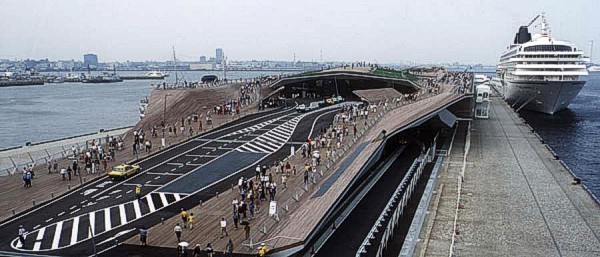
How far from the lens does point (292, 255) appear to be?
22.0 metres

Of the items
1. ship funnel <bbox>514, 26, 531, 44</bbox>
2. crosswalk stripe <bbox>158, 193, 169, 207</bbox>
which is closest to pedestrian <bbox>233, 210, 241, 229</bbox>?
crosswalk stripe <bbox>158, 193, 169, 207</bbox>

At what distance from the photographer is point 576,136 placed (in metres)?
71.8

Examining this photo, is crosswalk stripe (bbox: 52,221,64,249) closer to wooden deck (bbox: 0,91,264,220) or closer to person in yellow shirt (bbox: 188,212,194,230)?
wooden deck (bbox: 0,91,264,220)

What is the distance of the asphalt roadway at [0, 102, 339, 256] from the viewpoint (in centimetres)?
2400

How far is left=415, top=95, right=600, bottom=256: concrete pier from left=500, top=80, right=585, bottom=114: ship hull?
37159mm

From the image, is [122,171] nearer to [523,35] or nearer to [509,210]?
[509,210]

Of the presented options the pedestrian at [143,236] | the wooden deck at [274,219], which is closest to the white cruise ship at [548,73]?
the wooden deck at [274,219]

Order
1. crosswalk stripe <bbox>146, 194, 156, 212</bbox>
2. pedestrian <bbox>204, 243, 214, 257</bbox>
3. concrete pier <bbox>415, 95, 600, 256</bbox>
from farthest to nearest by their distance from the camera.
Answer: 1. crosswalk stripe <bbox>146, 194, 156, 212</bbox>
2. concrete pier <bbox>415, 95, 600, 256</bbox>
3. pedestrian <bbox>204, 243, 214, 257</bbox>

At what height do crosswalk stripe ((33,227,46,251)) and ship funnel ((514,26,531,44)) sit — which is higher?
ship funnel ((514,26,531,44))

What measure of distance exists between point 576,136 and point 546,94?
17.4m

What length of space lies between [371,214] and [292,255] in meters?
8.78

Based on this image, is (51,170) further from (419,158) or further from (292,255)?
(419,158)

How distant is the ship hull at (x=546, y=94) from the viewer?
84000 mm

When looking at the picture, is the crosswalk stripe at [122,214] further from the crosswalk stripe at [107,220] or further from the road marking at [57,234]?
the road marking at [57,234]
